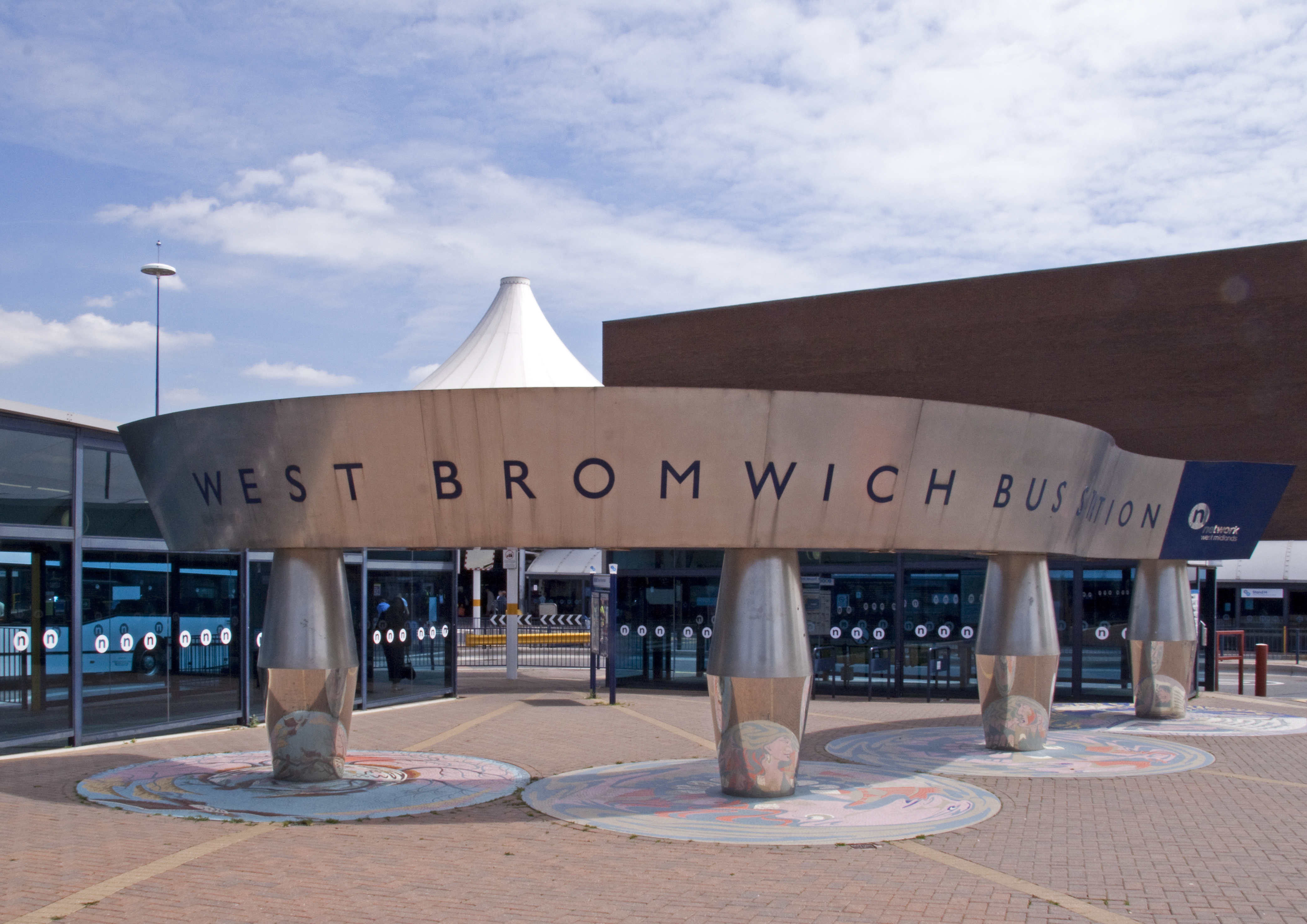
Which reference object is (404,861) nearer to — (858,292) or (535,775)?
(535,775)

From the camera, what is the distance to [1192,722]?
18344 mm

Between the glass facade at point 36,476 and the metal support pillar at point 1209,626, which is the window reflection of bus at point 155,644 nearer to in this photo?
the glass facade at point 36,476

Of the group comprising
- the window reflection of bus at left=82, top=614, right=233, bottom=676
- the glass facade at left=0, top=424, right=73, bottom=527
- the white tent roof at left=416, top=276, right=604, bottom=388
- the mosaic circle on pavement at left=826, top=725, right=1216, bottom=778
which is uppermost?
the white tent roof at left=416, top=276, right=604, bottom=388

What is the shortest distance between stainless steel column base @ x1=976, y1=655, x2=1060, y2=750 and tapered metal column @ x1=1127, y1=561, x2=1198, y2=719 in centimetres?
501

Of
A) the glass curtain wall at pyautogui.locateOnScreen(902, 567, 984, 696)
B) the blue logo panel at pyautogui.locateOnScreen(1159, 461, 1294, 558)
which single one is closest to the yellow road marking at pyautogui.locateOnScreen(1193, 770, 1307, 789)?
the blue logo panel at pyautogui.locateOnScreen(1159, 461, 1294, 558)

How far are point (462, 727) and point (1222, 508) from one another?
40.6 ft

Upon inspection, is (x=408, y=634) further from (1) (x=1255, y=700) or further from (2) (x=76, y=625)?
(1) (x=1255, y=700)

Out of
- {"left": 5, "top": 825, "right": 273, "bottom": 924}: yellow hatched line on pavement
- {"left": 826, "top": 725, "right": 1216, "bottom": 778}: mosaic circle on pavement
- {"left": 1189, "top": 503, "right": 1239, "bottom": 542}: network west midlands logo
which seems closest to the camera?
{"left": 5, "top": 825, "right": 273, "bottom": 924}: yellow hatched line on pavement

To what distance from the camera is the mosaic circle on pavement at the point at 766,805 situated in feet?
32.5

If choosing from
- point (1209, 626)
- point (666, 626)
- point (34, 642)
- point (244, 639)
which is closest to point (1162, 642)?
point (1209, 626)

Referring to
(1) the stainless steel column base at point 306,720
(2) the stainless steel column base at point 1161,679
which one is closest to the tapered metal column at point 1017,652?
(2) the stainless steel column base at point 1161,679

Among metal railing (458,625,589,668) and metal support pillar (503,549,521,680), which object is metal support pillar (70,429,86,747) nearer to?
metal support pillar (503,549,521,680)

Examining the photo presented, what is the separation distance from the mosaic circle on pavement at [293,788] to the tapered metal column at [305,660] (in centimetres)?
36

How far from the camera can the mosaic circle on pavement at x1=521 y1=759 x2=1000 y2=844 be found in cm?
990
